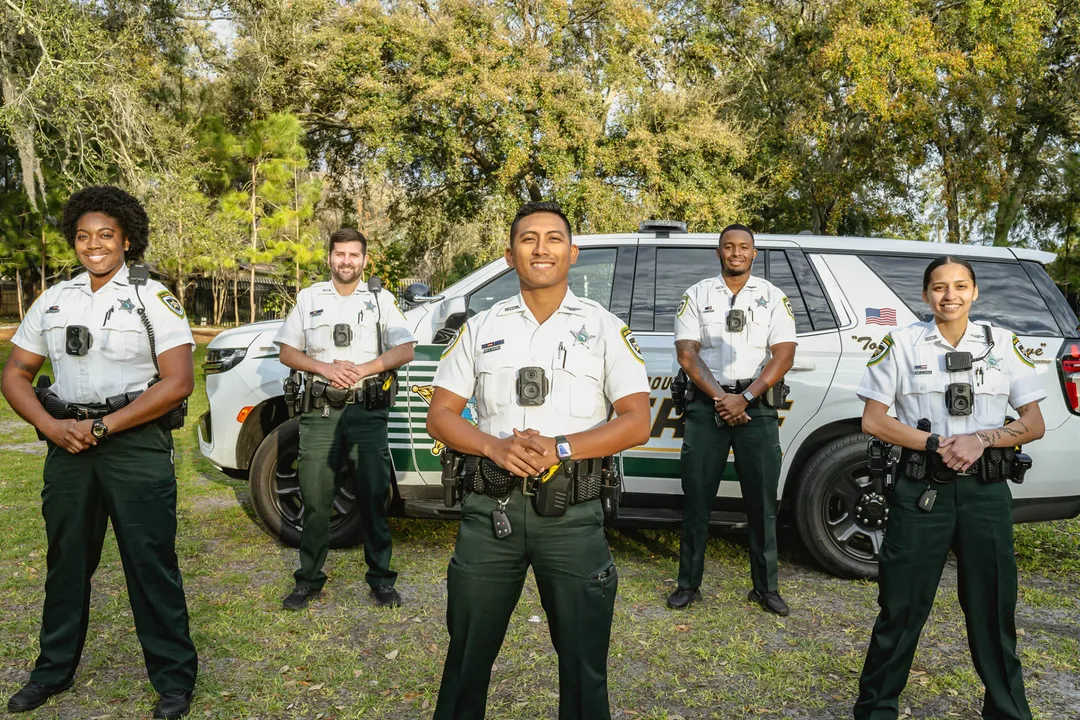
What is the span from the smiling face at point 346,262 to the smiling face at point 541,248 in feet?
7.22

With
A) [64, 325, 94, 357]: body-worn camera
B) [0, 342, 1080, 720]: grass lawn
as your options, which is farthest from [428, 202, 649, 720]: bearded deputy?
[64, 325, 94, 357]: body-worn camera

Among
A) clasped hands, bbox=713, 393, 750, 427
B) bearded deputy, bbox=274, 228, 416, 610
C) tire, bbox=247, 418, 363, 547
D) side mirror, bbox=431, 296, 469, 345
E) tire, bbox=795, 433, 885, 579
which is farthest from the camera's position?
tire, bbox=247, 418, 363, 547

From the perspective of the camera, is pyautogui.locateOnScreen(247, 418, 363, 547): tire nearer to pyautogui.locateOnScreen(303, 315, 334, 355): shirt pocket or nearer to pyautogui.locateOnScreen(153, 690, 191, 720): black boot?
pyautogui.locateOnScreen(303, 315, 334, 355): shirt pocket

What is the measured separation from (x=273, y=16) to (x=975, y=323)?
17.9 m

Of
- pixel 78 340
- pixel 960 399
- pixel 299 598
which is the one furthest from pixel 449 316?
pixel 960 399

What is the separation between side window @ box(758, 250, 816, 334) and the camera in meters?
4.89

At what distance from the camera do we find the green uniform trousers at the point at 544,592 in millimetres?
2369

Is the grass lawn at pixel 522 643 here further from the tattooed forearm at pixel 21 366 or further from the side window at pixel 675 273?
the side window at pixel 675 273

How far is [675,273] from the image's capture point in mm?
5090

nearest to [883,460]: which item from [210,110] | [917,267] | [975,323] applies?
[975,323]

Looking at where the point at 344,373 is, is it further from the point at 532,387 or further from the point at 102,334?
the point at 532,387

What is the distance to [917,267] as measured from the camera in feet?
16.2

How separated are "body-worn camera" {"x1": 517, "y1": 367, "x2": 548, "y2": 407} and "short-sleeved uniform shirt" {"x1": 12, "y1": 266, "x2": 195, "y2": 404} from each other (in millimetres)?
1568

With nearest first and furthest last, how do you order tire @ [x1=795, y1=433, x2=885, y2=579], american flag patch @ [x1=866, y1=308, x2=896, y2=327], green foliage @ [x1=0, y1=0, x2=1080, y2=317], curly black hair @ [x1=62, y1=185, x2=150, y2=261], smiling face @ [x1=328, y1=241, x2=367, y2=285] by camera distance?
curly black hair @ [x1=62, y1=185, x2=150, y2=261], smiling face @ [x1=328, y1=241, x2=367, y2=285], tire @ [x1=795, y1=433, x2=885, y2=579], american flag patch @ [x1=866, y1=308, x2=896, y2=327], green foliage @ [x1=0, y1=0, x2=1080, y2=317]
